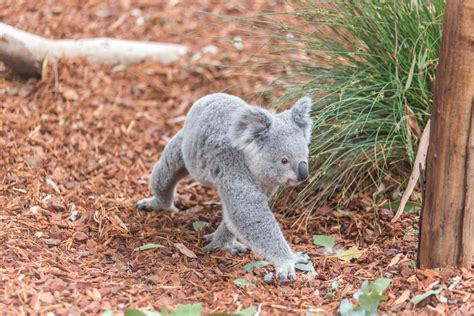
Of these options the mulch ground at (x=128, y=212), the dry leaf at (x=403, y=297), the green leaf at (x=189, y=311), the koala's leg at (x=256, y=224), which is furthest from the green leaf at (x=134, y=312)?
the dry leaf at (x=403, y=297)

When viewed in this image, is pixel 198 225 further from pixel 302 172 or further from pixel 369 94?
pixel 369 94

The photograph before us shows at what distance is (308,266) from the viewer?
428 cm

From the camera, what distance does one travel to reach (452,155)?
363 centimetres

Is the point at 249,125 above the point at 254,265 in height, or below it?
above

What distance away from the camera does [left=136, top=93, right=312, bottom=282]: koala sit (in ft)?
13.4

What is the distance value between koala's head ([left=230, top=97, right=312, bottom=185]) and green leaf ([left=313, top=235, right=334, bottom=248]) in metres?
0.70

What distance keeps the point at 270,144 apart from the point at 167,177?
3.39 ft

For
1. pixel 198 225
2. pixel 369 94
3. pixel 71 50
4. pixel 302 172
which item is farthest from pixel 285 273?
pixel 71 50

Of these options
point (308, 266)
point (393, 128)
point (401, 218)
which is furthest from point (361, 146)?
point (308, 266)

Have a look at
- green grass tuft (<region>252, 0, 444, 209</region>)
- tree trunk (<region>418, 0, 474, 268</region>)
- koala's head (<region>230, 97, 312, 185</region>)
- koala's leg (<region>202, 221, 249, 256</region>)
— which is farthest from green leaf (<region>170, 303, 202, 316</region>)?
green grass tuft (<region>252, 0, 444, 209</region>)

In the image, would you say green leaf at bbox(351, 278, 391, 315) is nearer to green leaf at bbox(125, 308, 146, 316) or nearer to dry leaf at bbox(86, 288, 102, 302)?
green leaf at bbox(125, 308, 146, 316)

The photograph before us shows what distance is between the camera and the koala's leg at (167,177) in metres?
4.74

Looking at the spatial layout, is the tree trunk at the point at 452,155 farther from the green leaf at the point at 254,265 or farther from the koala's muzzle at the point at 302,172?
the green leaf at the point at 254,265

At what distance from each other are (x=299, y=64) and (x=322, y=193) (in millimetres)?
1027
